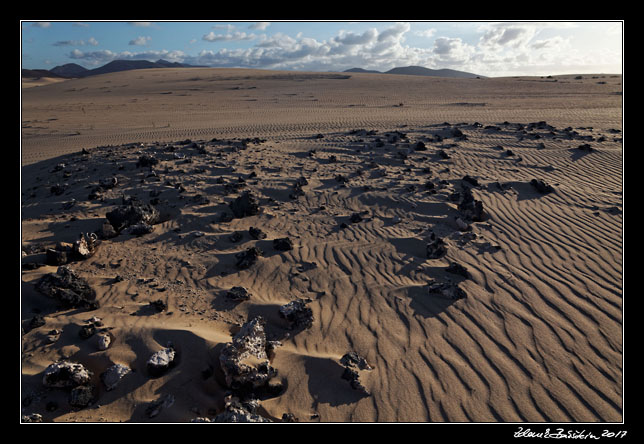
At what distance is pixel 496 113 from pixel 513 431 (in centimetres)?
2119

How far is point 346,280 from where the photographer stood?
17.9ft

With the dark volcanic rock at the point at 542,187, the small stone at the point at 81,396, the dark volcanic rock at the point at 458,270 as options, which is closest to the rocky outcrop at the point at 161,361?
the small stone at the point at 81,396

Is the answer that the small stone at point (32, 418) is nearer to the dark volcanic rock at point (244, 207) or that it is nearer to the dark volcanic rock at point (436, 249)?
the dark volcanic rock at point (244, 207)

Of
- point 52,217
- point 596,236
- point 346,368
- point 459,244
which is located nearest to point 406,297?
point 346,368

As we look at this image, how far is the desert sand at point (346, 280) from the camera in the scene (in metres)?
3.56

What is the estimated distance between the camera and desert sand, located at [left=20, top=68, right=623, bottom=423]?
3.56 metres

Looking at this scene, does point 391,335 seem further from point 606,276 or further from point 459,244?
point 606,276

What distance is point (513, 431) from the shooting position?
3.23m

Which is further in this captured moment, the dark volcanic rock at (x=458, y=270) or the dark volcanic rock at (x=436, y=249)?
the dark volcanic rock at (x=436, y=249)

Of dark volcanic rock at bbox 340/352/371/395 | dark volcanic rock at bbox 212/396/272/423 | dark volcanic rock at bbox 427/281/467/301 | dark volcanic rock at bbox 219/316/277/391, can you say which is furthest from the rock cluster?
dark volcanic rock at bbox 427/281/467/301

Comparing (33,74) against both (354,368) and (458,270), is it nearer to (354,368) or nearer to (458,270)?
(458,270)

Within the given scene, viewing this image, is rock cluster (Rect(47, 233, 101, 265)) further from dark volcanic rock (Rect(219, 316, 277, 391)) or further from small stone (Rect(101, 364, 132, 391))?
dark volcanic rock (Rect(219, 316, 277, 391))

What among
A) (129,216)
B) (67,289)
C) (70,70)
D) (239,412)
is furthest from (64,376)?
(70,70)

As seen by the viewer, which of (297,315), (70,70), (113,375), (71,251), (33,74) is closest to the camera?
(113,375)
